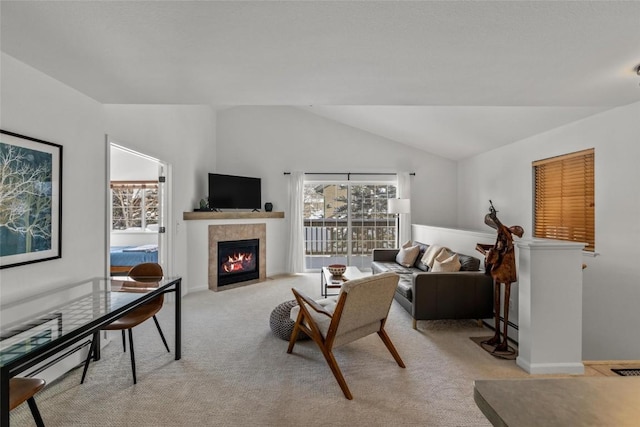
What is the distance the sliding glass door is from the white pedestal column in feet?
13.0

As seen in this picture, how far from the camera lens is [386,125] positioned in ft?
18.4

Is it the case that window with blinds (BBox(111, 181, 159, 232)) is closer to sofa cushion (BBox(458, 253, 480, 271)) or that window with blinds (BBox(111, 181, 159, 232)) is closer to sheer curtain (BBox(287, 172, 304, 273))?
sheer curtain (BBox(287, 172, 304, 273))

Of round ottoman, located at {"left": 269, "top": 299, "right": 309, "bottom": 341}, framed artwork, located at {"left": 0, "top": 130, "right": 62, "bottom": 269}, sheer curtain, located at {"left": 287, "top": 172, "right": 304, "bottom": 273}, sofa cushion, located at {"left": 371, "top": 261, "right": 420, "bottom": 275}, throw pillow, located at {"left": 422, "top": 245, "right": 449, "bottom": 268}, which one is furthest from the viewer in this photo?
sheer curtain, located at {"left": 287, "top": 172, "right": 304, "bottom": 273}

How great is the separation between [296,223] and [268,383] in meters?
3.94

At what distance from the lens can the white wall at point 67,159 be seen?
2002 millimetres

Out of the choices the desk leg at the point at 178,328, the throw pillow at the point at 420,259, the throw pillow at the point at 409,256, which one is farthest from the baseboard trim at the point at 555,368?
the desk leg at the point at 178,328

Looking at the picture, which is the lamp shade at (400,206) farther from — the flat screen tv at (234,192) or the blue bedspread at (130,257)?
the blue bedspread at (130,257)

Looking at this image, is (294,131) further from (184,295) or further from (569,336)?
(569,336)

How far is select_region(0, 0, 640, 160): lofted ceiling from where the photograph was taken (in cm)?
149

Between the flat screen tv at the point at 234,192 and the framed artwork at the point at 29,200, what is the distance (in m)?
3.11

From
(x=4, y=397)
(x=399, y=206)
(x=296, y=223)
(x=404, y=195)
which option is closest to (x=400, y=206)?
(x=399, y=206)

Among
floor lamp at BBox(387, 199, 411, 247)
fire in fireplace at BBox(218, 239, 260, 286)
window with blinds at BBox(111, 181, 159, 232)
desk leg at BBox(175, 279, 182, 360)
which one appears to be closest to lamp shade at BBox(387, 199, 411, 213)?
floor lamp at BBox(387, 199, 411, 247)

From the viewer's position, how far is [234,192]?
5758 millimetres

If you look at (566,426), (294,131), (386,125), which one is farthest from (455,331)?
(294,131)
